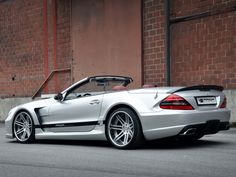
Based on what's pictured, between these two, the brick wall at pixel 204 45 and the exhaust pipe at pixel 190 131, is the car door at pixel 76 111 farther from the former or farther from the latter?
the brick wall at pixel 204 45

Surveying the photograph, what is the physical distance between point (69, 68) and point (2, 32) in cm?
528

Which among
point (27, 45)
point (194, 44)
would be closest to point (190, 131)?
point (194, 44)

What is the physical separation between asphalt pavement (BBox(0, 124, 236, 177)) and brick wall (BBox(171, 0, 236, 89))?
419 cm

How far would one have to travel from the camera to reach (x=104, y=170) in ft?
19.7

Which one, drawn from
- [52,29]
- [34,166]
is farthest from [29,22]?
[34,166]

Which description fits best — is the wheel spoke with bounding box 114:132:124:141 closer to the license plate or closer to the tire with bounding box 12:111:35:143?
the license plate

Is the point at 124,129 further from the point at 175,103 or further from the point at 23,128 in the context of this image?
the point at 23,128

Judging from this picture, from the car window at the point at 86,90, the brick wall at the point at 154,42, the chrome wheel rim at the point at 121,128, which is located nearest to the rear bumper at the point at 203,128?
the chrome wheel rim at the point at 121,128

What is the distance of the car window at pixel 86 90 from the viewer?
9.00 m

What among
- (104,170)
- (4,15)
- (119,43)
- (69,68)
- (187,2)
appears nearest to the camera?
(104,170)

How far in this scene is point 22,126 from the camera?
31.9 feet

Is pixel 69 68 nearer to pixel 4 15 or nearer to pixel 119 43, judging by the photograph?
pixel 119 43

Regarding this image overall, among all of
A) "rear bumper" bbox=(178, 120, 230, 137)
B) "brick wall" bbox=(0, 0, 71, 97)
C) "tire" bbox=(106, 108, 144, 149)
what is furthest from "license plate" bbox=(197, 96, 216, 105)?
"brick wall" bbox=(0, 0, 71, 97)

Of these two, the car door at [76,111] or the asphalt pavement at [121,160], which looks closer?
the asphalt pavement at [121,160]
